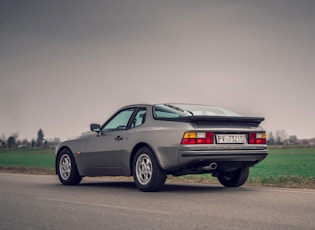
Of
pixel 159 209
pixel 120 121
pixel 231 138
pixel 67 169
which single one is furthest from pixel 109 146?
pixel 159 209

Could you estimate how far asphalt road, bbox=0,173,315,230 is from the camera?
20.4 ft

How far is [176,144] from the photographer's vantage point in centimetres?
945

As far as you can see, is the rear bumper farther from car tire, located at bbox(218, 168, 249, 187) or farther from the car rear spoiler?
car tire, located at bbox(218, 168, 249, 187)

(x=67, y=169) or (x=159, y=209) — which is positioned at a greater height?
(x=67, y=169)

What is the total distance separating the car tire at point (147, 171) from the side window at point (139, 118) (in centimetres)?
66

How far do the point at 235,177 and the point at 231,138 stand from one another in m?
1.48

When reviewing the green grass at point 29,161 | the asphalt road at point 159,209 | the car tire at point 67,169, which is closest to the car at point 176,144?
the asphalt road at point 159,209

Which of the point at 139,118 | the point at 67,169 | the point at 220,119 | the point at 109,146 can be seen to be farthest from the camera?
the point at 67,169

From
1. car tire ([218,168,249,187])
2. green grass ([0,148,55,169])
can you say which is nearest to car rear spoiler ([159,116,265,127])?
car tire ([218,168,249,187])

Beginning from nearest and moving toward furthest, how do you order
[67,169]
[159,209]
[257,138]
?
[159,209], [257,138], [67,169]

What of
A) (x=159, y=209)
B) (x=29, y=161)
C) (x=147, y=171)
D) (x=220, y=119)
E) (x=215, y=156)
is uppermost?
(x=220, y=119)

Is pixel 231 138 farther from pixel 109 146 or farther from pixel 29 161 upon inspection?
pixel 29 161

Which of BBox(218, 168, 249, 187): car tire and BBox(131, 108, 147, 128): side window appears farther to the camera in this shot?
BBox(218, 168, 249, 187): car tire

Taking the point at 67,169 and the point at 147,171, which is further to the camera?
the point at 67,169
